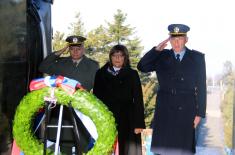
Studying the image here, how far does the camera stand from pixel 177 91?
3.61 metres

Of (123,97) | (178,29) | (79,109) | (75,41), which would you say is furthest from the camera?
(75,41)

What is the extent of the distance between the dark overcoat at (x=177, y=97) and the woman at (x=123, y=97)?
1.28ft

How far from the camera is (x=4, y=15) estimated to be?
147 inches

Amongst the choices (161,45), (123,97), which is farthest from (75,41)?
(161,45)

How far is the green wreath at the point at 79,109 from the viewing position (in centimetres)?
320

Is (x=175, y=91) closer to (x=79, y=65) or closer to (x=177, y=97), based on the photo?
(x=177, y=97)

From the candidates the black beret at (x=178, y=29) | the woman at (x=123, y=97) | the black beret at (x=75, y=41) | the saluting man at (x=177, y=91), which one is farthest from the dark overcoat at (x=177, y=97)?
the black beret at (x=75, y=41)

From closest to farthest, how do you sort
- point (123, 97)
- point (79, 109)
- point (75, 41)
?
point (79, 109) → point (123, 97) → point (75, 41)

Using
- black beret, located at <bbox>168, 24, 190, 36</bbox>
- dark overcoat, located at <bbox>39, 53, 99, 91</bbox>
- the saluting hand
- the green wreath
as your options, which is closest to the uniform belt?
the saluting hand

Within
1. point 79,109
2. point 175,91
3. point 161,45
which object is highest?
point 161,45

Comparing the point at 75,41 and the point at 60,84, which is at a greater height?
the point at 75,41

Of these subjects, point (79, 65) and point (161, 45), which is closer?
point (161, 45)

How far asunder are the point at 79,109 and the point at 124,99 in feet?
2.94

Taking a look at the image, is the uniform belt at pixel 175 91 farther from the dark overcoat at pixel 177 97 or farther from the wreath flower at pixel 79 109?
the wreath flower at pixel 79 109
